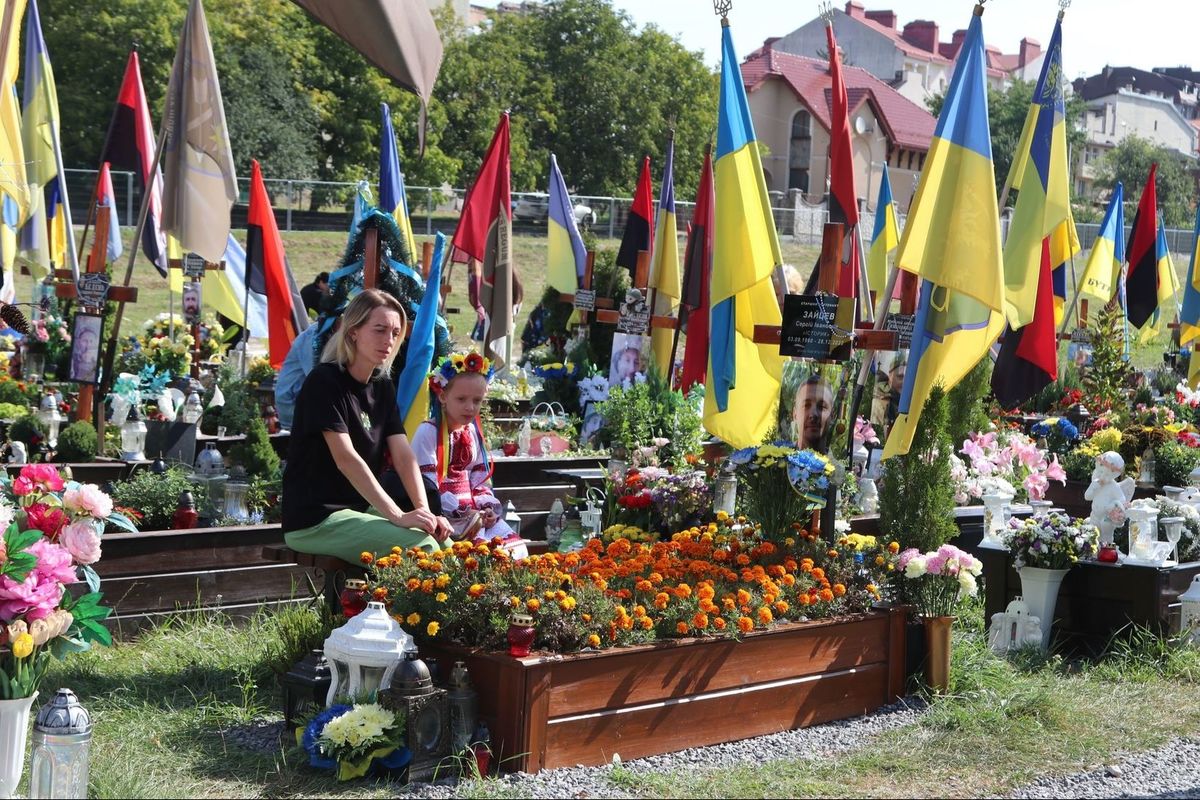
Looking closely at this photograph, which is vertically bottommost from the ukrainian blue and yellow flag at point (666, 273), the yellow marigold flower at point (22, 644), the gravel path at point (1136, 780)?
the gravel path at point (1136, 780)

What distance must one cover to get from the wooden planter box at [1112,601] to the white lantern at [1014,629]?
22cm

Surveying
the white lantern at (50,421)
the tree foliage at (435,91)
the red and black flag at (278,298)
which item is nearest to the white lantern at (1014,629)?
the red and black flag at (278,298)

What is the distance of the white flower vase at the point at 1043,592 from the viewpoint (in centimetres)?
756

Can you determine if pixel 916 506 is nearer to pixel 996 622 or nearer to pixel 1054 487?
pixel 996 622

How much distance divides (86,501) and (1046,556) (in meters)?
4.77

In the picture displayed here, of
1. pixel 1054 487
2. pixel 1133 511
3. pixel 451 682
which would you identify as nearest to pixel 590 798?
pixel 451 682

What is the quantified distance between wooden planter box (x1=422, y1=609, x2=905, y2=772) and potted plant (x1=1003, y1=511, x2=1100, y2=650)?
1387mm

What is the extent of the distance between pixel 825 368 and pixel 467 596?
2352mm

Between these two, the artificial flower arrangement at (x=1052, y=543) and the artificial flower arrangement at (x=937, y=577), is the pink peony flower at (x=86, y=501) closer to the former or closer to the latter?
the artificial flower arrangement at (x=937, y=577)

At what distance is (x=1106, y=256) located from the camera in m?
20.3

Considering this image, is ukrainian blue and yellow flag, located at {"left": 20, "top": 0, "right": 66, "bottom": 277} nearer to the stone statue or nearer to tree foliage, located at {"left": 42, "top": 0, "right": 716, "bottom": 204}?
the stone statue

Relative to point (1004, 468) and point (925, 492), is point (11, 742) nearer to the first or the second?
point (925, 492)

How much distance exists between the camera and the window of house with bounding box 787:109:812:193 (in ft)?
201

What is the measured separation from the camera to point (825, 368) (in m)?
Answer: 7.01
